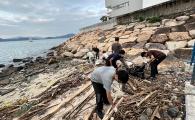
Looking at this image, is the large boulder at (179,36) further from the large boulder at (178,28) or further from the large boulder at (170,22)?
the large boulder at (170,22)

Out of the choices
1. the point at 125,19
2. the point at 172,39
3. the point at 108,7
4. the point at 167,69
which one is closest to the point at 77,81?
the point at 167,69

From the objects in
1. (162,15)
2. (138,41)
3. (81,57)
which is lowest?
(81,57)

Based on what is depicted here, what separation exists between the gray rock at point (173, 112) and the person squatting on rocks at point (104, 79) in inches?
60.2

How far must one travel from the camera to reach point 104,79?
275 inches

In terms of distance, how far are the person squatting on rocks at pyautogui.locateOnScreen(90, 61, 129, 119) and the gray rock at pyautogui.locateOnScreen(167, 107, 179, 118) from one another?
5.01 feet

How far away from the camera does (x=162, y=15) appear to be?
23.4 metres

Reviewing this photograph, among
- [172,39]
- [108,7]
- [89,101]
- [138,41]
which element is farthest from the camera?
[108,7]

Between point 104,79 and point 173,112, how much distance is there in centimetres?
226

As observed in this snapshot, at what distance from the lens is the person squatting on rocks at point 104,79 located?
22.8ft

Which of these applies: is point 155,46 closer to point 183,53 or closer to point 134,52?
point 134,52

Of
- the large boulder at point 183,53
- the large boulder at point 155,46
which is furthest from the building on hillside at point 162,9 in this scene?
the large boulder at point 183,53

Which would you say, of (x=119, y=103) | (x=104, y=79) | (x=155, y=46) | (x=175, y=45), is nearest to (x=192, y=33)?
(x=175, y=45)

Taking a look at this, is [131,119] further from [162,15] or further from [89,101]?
[162,15]

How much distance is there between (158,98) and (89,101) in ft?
8.10
